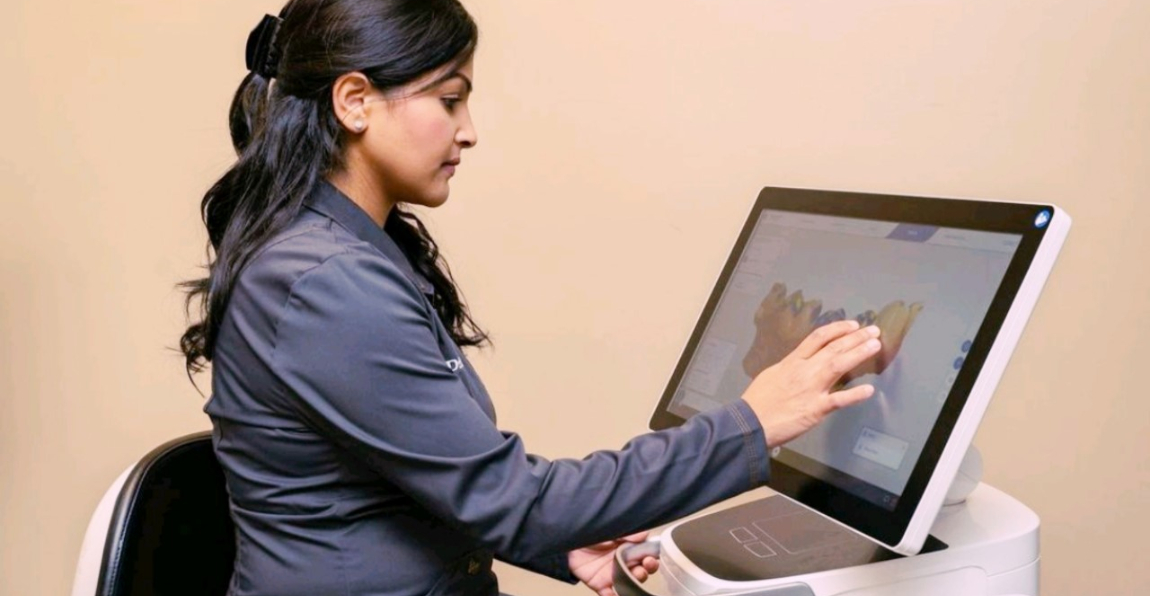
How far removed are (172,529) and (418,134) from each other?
47cm

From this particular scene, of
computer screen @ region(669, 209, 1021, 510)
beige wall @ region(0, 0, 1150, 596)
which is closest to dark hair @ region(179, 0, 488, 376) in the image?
computer screen @ region(669, 209, 1021, 510)

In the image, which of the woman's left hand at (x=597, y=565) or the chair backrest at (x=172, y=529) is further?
the woman's left hand at (x=597, y=565)

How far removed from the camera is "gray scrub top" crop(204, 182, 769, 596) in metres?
0.93

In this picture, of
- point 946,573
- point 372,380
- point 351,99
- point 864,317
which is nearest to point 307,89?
point 351,99

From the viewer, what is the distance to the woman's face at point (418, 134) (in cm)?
106

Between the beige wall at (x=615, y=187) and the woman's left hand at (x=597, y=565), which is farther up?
the beige wall at (x=615, y=187)

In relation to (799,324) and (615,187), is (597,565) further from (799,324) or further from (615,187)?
(615,187)

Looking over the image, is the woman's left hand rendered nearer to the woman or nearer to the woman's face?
the woman

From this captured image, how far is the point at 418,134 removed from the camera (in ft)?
3.51

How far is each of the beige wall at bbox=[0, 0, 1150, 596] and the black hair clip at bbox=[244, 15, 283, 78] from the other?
2.49 feet

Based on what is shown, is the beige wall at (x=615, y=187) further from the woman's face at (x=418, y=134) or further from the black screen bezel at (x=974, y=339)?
the woman's face at (x=418, y=134)

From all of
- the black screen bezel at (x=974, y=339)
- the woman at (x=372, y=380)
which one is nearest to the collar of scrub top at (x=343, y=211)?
the woman at (x=372, y=380)

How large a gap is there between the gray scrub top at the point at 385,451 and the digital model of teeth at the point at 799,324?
120 millimetres

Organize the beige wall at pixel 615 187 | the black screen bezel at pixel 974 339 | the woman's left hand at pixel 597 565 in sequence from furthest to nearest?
the beige wall at pixel 615 187 → the woman's left hand at pixel 597 565 → the black screen bezel at pixel 974 339
